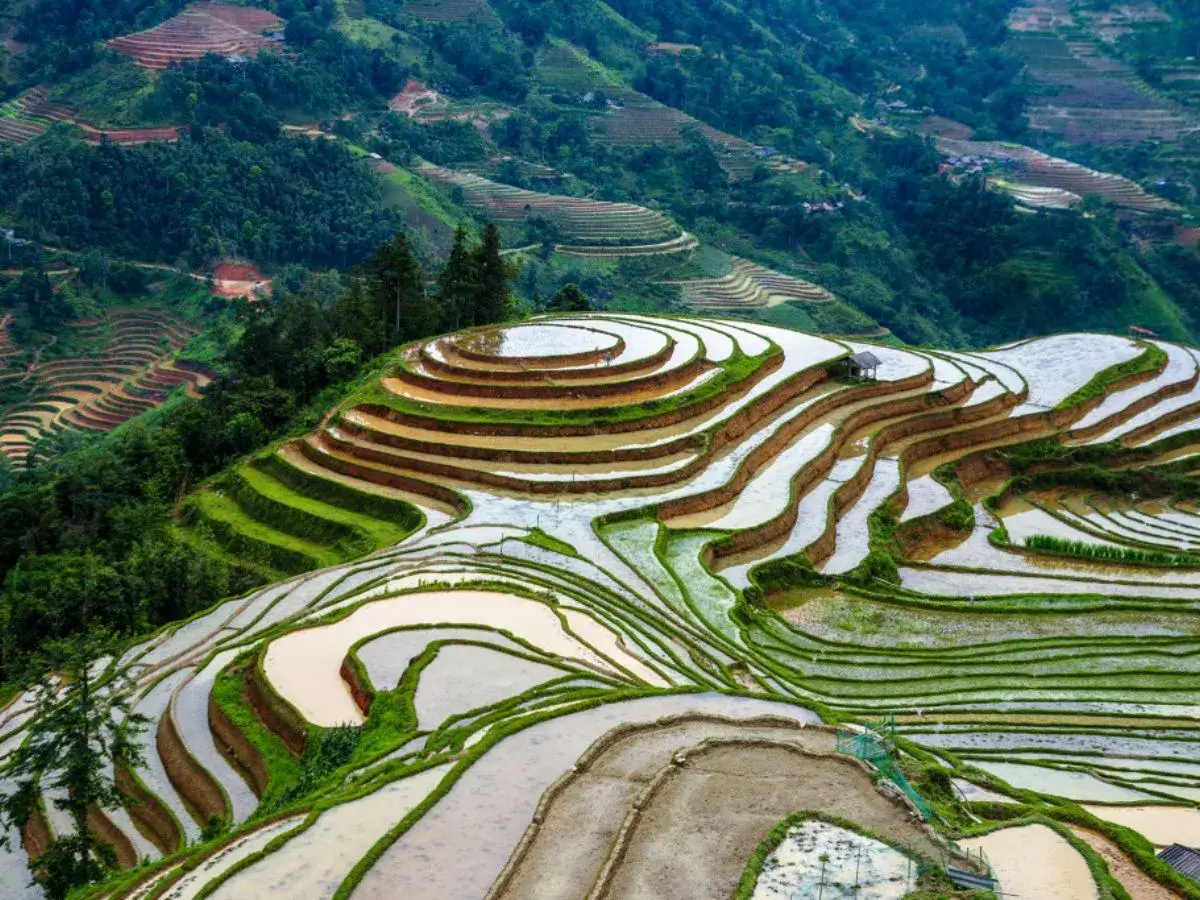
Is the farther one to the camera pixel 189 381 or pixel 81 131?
pixel 81 131

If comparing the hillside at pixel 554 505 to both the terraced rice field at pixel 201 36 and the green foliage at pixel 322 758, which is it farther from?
the terraced rice field at pixel 201 36

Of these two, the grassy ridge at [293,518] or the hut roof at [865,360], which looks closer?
the grassy ridge at [293,518]

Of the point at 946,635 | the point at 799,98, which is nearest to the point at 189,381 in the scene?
the point at 946,635

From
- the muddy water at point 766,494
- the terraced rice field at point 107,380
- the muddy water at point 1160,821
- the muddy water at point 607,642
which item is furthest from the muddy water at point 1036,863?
the terraced rice field at point 107,380

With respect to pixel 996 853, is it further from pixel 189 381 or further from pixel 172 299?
pixel 172 299

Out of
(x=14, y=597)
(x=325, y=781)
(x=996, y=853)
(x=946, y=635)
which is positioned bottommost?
(x=14, y=597)

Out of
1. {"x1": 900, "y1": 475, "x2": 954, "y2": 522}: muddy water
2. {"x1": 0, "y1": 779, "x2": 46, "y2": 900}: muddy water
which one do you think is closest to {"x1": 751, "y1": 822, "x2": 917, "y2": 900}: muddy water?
{"x1": 0, "y1": 779, "x2": 46, "y2": 900}: muddy water

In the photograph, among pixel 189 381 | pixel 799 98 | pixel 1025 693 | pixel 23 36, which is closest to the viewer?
pixel 1025 693
